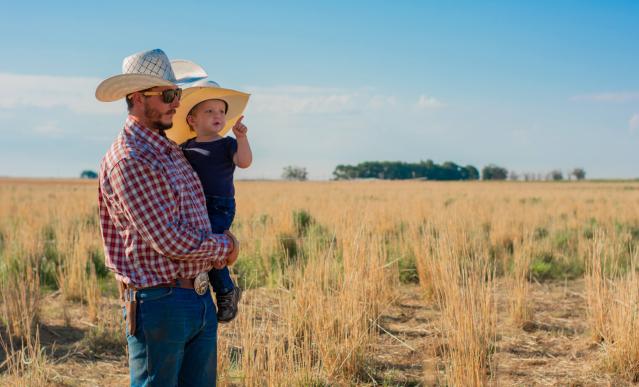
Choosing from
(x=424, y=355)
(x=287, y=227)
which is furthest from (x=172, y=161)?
(x=287, y=227)

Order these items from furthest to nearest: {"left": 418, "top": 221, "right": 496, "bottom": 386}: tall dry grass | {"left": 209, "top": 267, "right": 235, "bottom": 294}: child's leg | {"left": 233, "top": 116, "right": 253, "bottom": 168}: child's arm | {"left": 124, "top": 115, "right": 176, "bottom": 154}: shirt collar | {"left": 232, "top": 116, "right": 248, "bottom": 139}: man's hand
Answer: {"left": 418, "top": 221, "right": 496, "bottom": 386}: tall dry grass
{"left": 232, "top": 116, "right": 248, "bottom": 139}: man's hand
{"left": 233, "top": 116, "right": 253, "bottom": 168}: child's arm
{"left": 209, "top": 267, "right": 235, "bottom": 294}: child's leg
{"left": 124, "top": 115, "right": 176, "bottom": 154}: shirt collar

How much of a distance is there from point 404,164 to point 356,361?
11158 cm

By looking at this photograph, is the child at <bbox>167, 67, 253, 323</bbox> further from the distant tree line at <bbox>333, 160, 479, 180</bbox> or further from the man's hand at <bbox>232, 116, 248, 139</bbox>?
the distant tree line at <bbox>333, 160, 479, 180</bbox>

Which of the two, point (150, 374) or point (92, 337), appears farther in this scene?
point (92, 337)

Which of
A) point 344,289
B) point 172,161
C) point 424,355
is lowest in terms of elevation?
point 424,355

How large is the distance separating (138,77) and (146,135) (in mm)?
218

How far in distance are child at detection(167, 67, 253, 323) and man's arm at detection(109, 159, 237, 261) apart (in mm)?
563

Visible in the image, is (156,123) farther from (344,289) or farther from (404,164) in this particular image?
(404,164)

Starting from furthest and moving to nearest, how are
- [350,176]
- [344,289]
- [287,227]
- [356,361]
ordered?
[350,176] → [287,227] → [344,289] → [356,361]

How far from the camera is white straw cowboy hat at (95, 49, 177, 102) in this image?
2.41 meters

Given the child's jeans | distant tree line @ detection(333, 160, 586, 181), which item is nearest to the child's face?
the child's jeans

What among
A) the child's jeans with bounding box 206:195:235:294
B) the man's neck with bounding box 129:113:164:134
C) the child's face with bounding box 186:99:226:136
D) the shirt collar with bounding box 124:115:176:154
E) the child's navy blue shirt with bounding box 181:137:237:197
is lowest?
the child's jeans with bounding box 206:195:235:294

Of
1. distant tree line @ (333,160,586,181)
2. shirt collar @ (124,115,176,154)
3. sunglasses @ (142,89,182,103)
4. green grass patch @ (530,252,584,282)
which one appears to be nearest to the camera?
shirt collar @ (124,115,176,154)

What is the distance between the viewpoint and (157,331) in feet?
7.55
